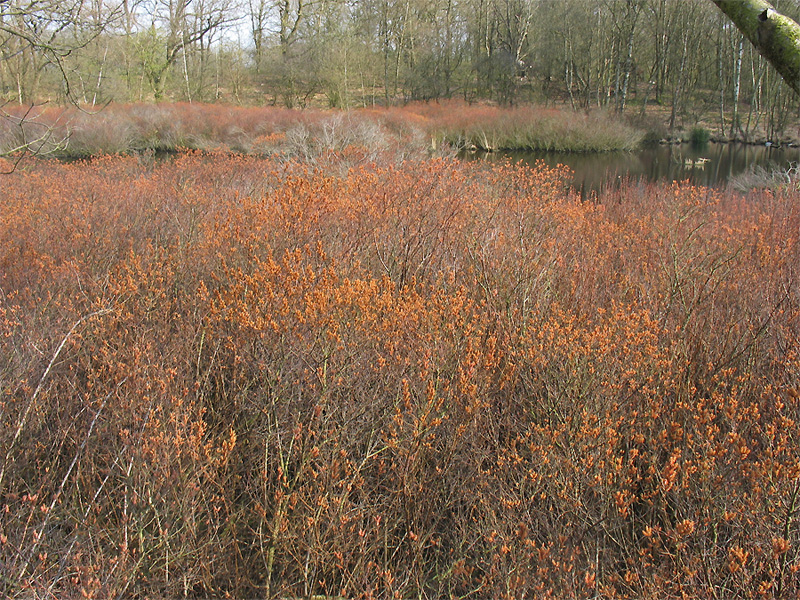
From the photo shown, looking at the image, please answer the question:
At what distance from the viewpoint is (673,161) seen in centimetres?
2330

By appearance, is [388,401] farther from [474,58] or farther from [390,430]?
[474,58]

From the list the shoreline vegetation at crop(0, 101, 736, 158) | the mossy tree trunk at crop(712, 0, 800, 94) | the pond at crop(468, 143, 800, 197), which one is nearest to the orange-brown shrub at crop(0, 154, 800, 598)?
the mossy tree trunk at crop(712, 0, 800, 94)

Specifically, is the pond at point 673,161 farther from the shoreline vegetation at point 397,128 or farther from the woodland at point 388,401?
the woodland at point 388,401

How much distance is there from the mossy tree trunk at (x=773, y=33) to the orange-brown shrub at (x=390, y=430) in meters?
1.59

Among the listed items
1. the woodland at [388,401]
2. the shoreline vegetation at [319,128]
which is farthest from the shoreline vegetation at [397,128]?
the woodland at [388,401]

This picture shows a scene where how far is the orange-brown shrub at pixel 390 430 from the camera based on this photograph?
2.63 m

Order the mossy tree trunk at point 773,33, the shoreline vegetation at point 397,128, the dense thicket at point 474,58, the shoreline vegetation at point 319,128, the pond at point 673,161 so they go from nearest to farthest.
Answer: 1. the mossy tree trunk at point 773,33
2. the pond at point 673,161
3. the shoreline vegetation at point 319,128
4. the shoreline vegetation at point 397,128
5. the dense thicket at point 474,58

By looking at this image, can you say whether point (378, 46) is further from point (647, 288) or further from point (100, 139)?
point (647, 288)

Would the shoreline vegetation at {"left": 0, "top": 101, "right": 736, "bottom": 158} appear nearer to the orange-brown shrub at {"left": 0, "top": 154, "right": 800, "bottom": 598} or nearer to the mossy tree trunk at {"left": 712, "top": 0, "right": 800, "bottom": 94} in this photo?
the orange-brown shrub at {"left": 0, "top": 154, "right": 800, "bottom": 598}

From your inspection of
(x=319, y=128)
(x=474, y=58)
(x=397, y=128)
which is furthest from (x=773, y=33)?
(x=474, y=58)

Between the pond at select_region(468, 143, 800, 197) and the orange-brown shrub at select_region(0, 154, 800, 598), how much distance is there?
1349 cm

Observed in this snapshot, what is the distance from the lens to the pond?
19188 mm

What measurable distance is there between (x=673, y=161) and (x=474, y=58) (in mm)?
22717

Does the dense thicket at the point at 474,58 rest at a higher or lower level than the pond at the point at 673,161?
higher
